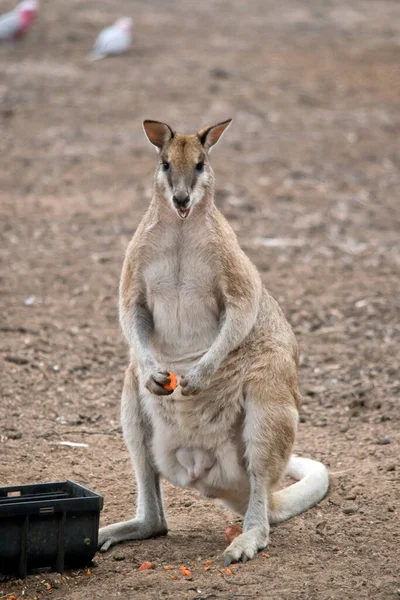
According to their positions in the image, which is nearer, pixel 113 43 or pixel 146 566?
pixel 146 566

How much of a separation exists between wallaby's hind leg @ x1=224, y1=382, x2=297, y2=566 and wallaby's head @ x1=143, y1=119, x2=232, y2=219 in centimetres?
82

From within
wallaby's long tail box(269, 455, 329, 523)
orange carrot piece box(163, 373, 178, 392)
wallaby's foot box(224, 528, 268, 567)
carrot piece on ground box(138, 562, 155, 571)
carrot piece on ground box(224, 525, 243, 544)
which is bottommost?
wallaby's long tail box(269, 455, 329, 523)

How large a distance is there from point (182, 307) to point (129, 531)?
3.14 ft

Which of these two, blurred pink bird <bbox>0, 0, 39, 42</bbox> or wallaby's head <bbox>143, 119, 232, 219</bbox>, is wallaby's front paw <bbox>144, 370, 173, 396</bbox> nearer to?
wallaby's head <bbox>143, 119, 232, 219</bbox>

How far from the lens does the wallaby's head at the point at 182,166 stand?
405 cm

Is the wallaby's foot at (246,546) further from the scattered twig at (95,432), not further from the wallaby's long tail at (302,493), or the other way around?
the scattered twig at (95,432)

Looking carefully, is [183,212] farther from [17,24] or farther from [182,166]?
[17,24]

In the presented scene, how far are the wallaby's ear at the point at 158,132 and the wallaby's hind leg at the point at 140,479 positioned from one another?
99cm

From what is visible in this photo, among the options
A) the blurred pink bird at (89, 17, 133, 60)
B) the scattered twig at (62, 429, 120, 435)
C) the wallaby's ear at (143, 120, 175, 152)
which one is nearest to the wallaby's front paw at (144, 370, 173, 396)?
the wallaby's ear at (143, 120, 175, 152)

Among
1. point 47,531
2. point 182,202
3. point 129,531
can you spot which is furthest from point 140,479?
point 182,202

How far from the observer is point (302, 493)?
439cm

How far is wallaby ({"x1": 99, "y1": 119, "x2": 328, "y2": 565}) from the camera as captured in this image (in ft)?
13.4

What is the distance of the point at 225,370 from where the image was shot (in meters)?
4.20

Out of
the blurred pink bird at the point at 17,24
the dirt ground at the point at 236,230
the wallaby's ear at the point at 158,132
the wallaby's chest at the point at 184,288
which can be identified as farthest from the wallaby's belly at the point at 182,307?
the blurred pink bird at the point at 17,24
